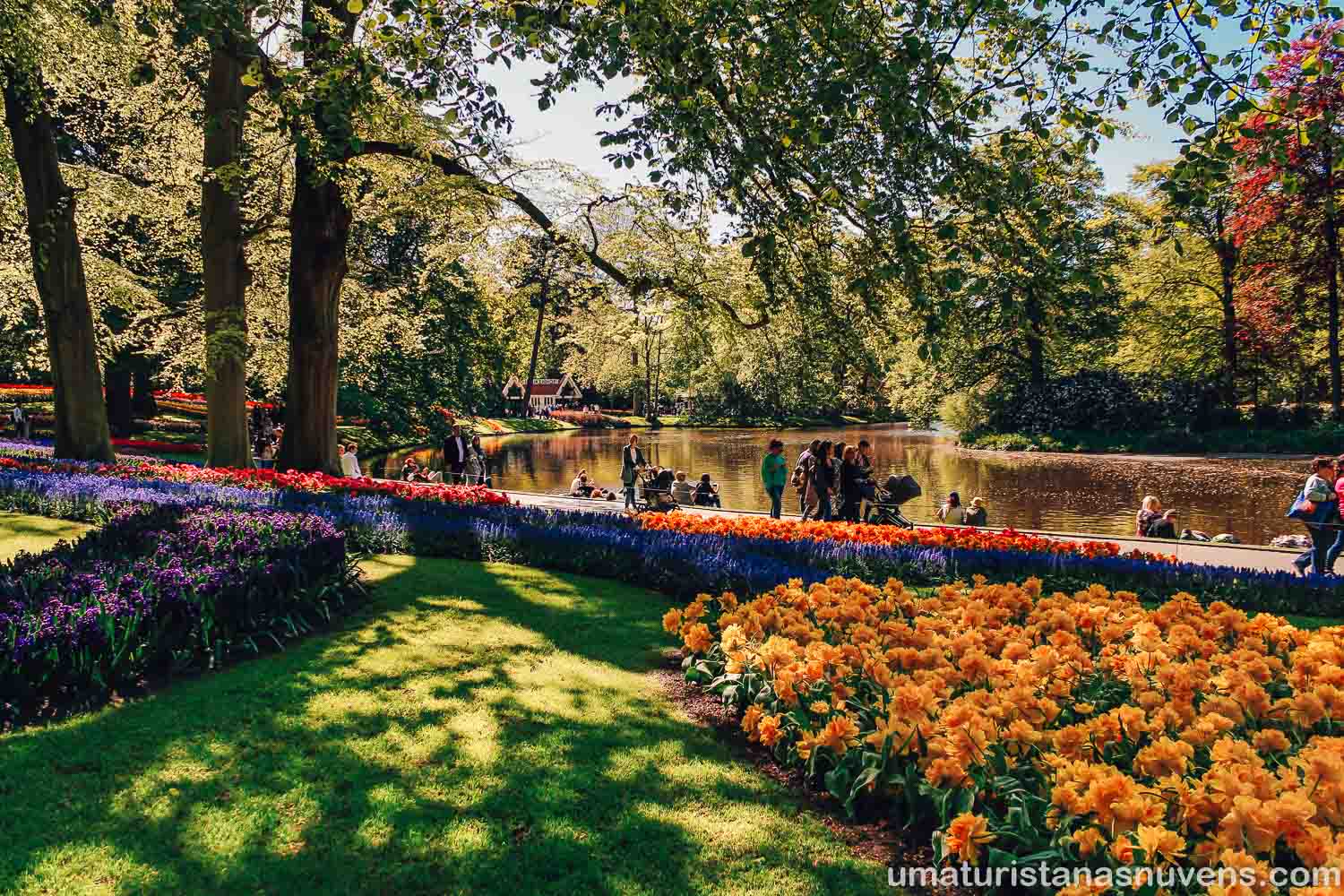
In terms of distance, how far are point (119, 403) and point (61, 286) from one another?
18056 millimetres

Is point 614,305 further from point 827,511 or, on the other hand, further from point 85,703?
point 85,703

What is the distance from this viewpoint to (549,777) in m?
3.73

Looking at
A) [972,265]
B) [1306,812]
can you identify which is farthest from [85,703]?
[972,265]

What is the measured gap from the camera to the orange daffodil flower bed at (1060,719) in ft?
8.41

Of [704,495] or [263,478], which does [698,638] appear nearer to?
[263,478]

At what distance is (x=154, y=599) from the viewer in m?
4.74

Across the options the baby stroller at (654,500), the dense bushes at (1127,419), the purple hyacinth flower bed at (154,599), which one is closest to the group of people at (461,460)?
the baby stroller at (654,500)

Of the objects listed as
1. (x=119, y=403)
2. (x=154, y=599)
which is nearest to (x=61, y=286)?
(x=154, y=599)

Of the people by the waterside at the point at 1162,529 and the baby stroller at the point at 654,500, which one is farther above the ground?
the baby stroller at the point at 654,500

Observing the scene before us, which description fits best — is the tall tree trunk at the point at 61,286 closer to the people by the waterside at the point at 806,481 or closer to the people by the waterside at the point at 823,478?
the people by the waterside at the point at 806,481

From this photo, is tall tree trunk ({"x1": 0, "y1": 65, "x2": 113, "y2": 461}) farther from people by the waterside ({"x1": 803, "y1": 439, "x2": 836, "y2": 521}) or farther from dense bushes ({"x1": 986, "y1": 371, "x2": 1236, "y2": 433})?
dense bushes ({"x1": 986, "y1": 371, "x2": 1236, "y2": 433})

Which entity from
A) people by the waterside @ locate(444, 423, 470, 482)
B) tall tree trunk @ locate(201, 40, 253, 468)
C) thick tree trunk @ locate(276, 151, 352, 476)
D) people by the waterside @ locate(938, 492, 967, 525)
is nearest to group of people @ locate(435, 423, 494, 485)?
people by the waterside @ locate(444, 423, 470, 482)

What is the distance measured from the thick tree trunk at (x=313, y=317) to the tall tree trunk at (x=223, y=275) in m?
0.89

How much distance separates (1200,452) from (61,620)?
1510 inches
